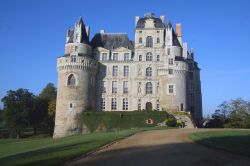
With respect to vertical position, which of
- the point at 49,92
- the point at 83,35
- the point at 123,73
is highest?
the point at 83,35

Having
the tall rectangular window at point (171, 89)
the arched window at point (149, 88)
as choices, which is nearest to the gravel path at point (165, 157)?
the tall rectangular window at point (171, 89)

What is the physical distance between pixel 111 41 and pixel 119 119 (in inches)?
658

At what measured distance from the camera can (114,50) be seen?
186 feet

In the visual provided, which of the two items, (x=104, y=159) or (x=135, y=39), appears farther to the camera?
(x=135, y=39)

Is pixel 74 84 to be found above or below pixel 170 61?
below

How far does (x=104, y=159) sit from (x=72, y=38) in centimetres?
4158

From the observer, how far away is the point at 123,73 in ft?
182

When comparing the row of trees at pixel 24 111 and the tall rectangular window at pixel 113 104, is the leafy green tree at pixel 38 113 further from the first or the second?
the tall rectangular window at pixel 113 104

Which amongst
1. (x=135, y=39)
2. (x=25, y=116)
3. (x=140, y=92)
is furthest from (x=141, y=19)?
(x=25, y=116)

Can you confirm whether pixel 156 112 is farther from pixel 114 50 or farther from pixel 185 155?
pixel 185 155

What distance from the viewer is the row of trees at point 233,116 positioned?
47.9 meters

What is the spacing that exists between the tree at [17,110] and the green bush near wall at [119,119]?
19373 millimetres

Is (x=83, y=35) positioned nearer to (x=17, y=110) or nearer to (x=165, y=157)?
(x=17, y=110)

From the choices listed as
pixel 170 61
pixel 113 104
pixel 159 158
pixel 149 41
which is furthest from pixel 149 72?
pixel 159 158
